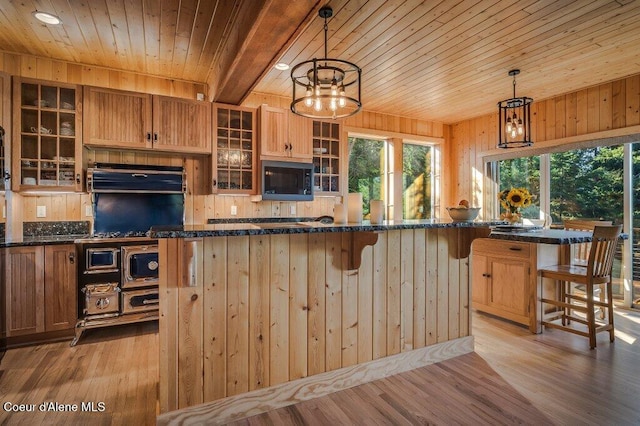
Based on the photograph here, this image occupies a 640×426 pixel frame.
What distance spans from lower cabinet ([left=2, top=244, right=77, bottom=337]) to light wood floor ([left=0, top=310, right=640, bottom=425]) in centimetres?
21

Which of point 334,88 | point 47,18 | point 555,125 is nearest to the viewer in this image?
point 334,88

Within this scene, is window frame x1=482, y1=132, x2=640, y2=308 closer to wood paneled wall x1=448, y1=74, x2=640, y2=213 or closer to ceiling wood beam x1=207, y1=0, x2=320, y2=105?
wood paneled wall x1=448, y1=74, x2=640, y2=213

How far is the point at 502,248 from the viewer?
3410 millimetres

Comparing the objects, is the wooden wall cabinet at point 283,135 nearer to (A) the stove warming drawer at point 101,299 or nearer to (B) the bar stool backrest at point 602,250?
(A) the stove warming drawer at point 101,299

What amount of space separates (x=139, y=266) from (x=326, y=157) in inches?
101

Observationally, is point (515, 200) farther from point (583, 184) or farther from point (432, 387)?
point (432, 387)

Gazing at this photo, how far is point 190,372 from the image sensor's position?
70.7 inches

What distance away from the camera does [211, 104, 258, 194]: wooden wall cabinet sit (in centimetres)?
382

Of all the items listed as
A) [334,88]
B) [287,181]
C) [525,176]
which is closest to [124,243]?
[287,181]

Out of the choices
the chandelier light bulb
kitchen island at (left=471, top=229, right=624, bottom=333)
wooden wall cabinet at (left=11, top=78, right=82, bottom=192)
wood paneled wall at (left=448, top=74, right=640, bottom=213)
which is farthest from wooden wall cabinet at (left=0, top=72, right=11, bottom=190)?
wood paneled wall at (left=448, top=74, right=640, bottom=213)

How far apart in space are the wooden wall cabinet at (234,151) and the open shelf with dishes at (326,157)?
843 mm

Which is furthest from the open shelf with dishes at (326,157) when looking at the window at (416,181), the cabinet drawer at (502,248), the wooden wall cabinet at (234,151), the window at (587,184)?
the window at (587,184)

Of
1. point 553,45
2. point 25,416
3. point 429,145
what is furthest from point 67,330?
point 429,145

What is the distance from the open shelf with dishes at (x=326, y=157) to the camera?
14.5ft
